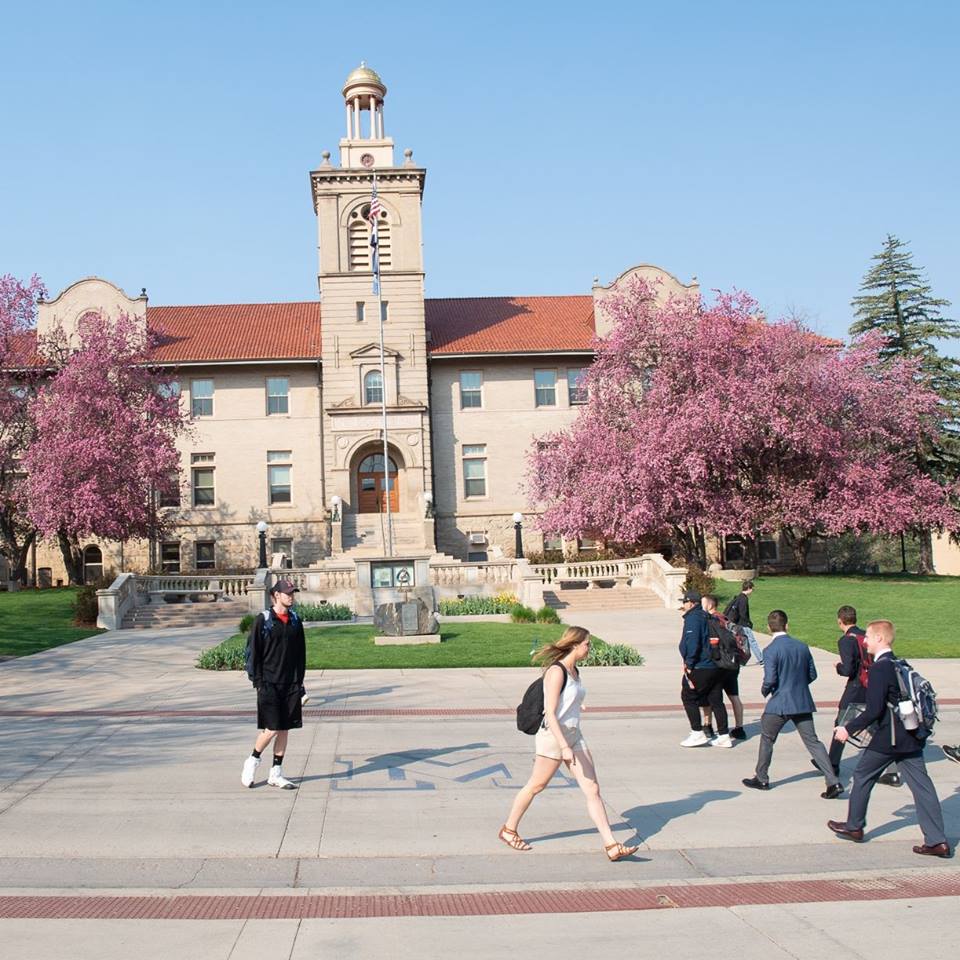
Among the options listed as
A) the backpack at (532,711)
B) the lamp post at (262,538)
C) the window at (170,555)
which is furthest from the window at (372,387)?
the backpack at (532,711)

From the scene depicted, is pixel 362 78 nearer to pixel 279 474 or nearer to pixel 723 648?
pixel 279 474

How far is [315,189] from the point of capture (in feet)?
153

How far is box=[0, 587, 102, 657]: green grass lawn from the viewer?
955 inches

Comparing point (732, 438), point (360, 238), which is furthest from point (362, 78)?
point (732, 438)

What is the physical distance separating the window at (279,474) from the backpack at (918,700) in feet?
135

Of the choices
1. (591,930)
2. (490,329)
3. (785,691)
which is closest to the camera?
(591,930)

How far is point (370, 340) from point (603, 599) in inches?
749

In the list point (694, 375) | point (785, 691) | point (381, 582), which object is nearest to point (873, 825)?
point (785, 691)

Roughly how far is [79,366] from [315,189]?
14650mm

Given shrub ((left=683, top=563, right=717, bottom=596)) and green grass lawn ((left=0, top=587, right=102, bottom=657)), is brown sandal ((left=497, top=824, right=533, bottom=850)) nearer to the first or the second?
green grass lawn ((left=0, top=587, right=102, bottom=657))

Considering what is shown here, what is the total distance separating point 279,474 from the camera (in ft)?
155

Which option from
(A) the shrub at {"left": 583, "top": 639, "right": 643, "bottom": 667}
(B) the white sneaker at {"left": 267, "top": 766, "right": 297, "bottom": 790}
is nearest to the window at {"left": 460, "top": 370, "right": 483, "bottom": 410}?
(A) the shrub at {"left": 583, "top": 639, "right": 643, "bottom": 667}

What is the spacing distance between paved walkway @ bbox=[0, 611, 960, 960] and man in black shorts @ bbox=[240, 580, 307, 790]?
11.9 inches

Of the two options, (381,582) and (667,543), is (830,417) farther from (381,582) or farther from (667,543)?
(381,582)
